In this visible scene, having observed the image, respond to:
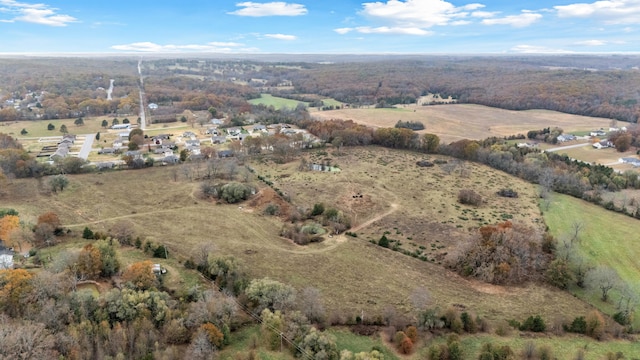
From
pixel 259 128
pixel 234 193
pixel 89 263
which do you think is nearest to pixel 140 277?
pixel 89 263

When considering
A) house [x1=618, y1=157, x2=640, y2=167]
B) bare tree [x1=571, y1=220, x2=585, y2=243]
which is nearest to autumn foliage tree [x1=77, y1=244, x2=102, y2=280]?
bare tree [x1=571, y1=220, x2=585, y2=243]

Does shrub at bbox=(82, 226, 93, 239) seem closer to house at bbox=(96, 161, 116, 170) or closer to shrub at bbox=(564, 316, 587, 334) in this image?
house at bbox=(96, 161, 116, 170)

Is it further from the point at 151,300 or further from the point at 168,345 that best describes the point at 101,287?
the point at 168,345

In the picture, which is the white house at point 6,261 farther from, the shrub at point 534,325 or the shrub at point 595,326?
the shrub at point 595,326

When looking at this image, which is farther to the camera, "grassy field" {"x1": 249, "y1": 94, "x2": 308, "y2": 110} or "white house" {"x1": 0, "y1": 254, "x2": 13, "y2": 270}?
"grassy field" {"x1": 249, "y1": 94, "x2": 308, "y2": 110}

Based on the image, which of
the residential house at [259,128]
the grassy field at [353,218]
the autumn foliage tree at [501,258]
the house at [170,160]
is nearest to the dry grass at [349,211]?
the grassy field at [353,218]

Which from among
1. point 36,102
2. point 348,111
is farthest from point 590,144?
point 36,102
